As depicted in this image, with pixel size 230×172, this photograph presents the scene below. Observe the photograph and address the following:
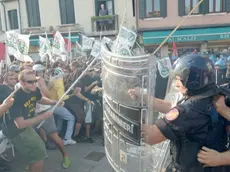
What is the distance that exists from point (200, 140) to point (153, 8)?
15770 mm

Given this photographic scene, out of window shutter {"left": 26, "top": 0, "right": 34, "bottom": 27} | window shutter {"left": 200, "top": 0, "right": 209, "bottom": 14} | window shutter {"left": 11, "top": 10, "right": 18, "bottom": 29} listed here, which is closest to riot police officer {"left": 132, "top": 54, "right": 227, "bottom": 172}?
window shutter {"left": 200, "top": 0, "right": 209, "bottom": 14}

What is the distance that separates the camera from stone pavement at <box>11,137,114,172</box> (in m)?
3.77

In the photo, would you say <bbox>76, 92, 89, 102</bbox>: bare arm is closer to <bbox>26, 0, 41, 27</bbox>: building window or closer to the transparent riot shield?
the transparent riot shield

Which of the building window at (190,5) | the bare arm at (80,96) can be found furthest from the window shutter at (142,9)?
the bare arm at (80,96)

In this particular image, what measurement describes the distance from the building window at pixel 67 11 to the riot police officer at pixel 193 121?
17.4 m

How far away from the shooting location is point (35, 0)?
724 inches

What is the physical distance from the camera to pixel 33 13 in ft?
61.0

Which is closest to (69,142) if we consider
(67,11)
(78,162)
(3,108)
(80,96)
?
(78,162)

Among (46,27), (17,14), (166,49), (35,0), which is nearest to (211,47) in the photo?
(166,49)

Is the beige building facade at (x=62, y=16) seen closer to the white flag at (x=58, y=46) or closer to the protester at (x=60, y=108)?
the white flag at (x=58, y=46)

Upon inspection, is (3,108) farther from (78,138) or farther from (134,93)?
(78,138)

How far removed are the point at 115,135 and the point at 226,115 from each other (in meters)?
0.60

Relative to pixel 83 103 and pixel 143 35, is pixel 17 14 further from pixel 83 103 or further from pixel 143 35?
pixel 83 103

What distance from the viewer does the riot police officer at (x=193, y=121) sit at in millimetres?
1316
